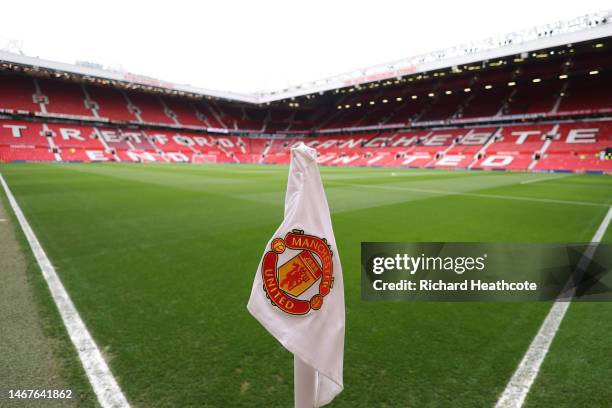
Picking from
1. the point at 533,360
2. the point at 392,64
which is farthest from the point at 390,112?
the point at 533,360

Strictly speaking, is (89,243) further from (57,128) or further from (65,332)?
(57,128)

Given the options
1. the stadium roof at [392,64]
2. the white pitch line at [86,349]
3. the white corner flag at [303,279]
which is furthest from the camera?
the stadium roof at [392,64]

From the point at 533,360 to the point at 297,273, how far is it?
2226 mm

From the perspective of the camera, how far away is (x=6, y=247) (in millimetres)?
5316

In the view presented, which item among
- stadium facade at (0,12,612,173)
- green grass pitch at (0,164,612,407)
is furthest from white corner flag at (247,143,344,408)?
stadium facade at (0,12,612,173)

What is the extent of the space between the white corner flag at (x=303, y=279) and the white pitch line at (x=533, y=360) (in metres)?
1.36

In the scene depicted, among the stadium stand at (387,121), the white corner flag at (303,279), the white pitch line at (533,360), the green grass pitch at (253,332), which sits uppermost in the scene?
the stadium stand at (387,121)

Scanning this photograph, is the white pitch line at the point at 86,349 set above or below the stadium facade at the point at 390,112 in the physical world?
below

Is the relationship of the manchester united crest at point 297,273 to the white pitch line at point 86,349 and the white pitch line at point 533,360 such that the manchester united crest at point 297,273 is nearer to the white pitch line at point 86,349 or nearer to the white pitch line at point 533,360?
the white pitch line at point 86,349

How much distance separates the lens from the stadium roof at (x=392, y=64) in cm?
2714

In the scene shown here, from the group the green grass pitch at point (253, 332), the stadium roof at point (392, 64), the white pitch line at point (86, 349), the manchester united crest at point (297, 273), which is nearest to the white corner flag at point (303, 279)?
the manchester united crest at point (297, 273)

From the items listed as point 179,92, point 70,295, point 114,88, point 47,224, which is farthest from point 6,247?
point 114,88

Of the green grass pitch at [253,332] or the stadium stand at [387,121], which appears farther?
the stadium stand at [387,121]

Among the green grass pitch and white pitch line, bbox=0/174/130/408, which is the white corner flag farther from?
white pitch line, bbox=0/174/130/408
